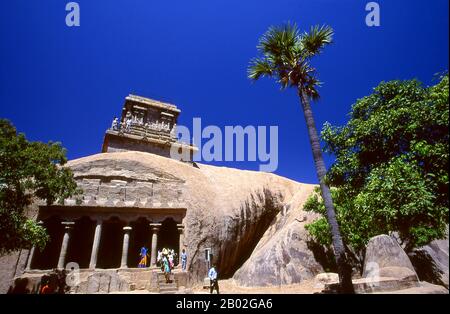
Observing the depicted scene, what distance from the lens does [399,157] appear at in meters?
12.4

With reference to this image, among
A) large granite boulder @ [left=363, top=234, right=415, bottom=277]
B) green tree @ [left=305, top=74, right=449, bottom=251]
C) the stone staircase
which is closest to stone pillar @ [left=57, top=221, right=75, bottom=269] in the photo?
the stone staircase

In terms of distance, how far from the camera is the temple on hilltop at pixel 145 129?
34.6 meters

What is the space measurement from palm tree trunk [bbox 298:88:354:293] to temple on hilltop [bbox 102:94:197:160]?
82.4 ft

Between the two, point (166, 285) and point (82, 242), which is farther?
point (82, 242)

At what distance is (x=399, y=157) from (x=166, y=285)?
16442mm

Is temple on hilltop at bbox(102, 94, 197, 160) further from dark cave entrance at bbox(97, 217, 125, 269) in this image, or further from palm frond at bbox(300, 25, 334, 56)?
palm frond at bbox(300, 25, 334, 56)

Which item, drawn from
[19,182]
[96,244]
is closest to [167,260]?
[96,244]

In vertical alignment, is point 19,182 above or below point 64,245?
above

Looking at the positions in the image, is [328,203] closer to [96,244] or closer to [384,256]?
[384,256]

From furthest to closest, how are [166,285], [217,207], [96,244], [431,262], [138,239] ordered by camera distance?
1. [217,207]
2. [138,239]
3. [96,244]
4. [166,285]
5. [431,262]

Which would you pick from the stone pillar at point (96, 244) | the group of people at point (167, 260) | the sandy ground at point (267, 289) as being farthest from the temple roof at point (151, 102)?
the sandy ground at point (267, 289)

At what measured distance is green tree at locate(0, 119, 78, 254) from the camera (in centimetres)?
1449

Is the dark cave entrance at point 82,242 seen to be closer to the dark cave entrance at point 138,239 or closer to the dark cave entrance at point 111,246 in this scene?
the dark cave entrance at point 111,246

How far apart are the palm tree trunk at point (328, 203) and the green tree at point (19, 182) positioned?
15.5 m
